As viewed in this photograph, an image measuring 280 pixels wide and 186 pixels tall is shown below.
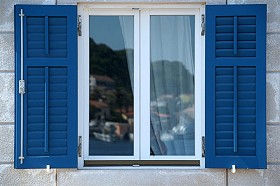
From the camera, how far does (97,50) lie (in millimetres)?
7465

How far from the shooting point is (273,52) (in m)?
4.29

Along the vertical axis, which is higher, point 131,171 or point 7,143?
point 7,143

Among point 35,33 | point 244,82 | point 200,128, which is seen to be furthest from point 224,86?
point 35,33

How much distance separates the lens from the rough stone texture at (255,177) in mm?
4305

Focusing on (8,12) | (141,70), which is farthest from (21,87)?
(141,70)

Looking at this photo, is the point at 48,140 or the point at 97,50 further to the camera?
the point at 97,50

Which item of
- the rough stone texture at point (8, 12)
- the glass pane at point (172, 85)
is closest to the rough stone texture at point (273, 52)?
the glass pane at point (172, 85)

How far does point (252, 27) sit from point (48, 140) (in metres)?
1.89

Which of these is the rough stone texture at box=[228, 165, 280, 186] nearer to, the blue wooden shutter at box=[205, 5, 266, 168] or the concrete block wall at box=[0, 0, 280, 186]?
the concrete block wall at box=[0, 0, 280, 186]

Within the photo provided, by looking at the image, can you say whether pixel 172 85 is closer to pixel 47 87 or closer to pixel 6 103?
pixel 47 87

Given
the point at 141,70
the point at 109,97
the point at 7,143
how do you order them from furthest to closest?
1. the point at 109,97
2. the point at 141,70
3. the point at 7,143

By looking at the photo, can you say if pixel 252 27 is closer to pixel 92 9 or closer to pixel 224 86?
pixel 224 86

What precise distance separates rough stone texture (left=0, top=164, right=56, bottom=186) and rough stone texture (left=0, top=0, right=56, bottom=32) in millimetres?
1168

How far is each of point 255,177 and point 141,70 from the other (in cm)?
131
